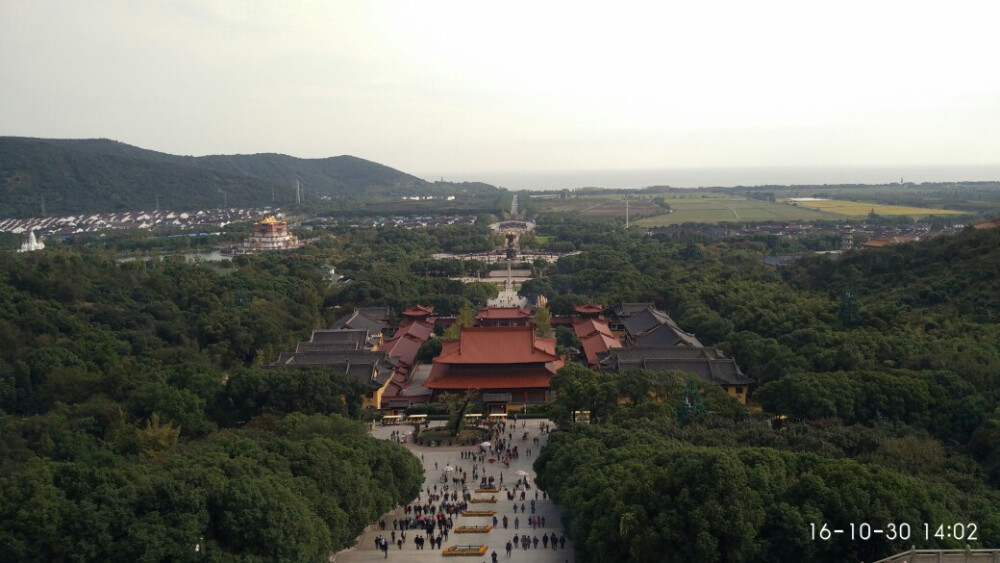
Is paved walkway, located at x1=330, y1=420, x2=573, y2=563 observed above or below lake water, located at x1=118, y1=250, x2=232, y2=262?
below

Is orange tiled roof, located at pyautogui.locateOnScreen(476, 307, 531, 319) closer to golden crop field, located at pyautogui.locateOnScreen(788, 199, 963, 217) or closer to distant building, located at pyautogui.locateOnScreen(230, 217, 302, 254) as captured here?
distant building, located at pyautogui.locateOnScreen(230, 217, 302, 254)

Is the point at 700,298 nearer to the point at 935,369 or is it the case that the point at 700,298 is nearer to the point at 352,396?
the point at 935,369

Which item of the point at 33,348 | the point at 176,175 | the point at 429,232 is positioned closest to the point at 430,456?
the point at 33,348

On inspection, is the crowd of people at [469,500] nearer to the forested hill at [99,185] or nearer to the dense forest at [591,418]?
the dense forest at [591,418]

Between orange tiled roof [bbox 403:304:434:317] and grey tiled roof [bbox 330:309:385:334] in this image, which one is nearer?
grey tiled roof [bbox 330:309:385:334]

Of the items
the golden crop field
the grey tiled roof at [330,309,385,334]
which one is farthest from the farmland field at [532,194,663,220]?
the grey tiled roof at [330,309,385,334]

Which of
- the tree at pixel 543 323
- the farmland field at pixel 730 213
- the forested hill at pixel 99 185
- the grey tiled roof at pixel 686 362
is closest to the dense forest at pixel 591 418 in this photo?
the grey tiled roof at pixel 686 362
